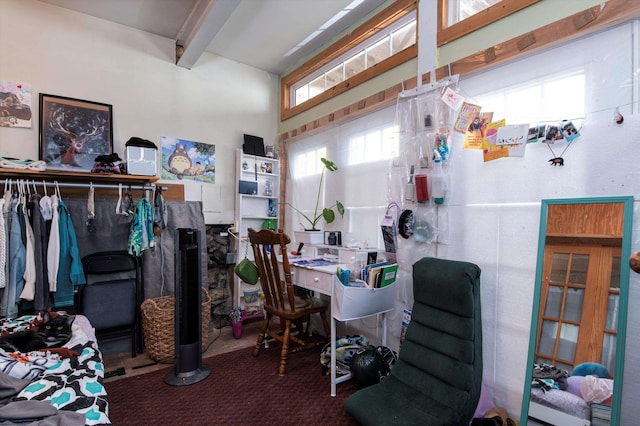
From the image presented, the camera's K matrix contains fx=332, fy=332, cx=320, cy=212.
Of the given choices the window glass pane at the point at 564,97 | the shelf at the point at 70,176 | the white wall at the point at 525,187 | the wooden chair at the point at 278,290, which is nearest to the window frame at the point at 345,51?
the white wall at the point at 525,187

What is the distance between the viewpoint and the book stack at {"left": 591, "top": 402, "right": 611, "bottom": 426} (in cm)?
139

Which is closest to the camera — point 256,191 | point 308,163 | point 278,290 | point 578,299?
point 578,299

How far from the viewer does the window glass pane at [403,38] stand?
8.55 feet

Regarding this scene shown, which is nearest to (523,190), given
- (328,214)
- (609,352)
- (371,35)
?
(609,352)

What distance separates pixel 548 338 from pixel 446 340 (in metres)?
0.48

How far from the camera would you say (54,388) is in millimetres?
1316

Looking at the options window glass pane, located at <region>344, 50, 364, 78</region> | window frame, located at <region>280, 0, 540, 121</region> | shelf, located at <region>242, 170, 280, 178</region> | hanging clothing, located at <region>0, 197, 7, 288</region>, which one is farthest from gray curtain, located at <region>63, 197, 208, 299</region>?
window glass pane, located at <region>344, 50, 364, 78</region>

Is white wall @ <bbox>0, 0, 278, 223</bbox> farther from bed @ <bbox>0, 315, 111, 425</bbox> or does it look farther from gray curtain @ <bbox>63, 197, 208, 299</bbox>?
bed @ <bbox>0, 315, 111, 425</bbox>

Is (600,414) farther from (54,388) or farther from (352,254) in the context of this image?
(54,388)

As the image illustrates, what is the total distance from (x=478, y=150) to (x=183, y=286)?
2.24m

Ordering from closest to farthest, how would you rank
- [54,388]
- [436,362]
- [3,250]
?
[54,388], [436,362], [3,250]

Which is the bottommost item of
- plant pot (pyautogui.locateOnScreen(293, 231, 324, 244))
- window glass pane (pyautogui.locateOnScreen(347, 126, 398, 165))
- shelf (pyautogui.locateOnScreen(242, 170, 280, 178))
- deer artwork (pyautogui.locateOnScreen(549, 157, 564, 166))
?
plant pot (pyautogui.locateOnScreen(293, 231, 324, 244))

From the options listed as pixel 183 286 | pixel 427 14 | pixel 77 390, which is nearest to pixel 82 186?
pixel 183 286

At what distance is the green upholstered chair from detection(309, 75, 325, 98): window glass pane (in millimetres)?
2415
